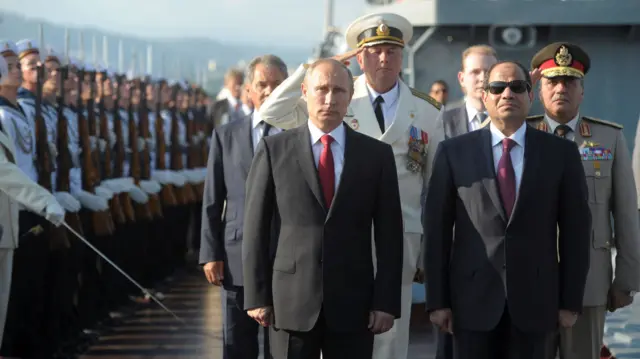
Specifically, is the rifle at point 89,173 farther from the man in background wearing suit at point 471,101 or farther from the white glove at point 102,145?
the man in background wearing suit at point 471,101

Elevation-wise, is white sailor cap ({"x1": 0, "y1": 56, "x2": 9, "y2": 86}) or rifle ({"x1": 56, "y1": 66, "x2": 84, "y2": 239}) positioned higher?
white sailor cap ({"x1": 0, "y1": 56, "x2": 9, "y2": 86})

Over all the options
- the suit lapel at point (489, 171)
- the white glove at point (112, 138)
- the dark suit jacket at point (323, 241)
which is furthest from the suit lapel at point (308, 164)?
the white glove at point (112, 138)

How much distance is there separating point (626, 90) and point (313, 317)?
8761 mm

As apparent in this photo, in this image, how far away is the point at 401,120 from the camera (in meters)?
5.55

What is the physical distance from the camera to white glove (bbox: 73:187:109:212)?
27.9 feet

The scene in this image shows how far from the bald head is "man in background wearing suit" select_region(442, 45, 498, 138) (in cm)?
174

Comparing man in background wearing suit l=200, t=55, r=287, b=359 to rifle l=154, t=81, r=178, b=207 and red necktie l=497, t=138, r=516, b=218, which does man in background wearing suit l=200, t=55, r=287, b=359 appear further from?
rifle l=154, t=81, r=178, b=207

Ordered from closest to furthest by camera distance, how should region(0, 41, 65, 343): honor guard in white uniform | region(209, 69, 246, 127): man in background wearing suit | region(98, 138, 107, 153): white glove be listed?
1. region(0, 41, 65, 343): honor guard in white uniform
2. region(98, 138, 107, 153): white glove
3. region(209, 69, 246, 127): man in background wearing suit

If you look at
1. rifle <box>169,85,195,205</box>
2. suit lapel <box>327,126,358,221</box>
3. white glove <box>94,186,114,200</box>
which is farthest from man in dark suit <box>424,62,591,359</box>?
rifle <box>169,85,195,205</box>

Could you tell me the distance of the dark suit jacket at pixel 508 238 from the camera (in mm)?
4457

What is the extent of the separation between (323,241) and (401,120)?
4.18ft

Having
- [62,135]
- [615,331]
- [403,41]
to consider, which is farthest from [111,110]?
[403,41]

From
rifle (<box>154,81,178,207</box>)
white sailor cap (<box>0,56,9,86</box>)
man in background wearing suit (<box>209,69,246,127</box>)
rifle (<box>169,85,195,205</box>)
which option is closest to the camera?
white sailor cap (<box>0,56,9,86</box>)

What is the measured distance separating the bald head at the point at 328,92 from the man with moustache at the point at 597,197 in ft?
3.82
